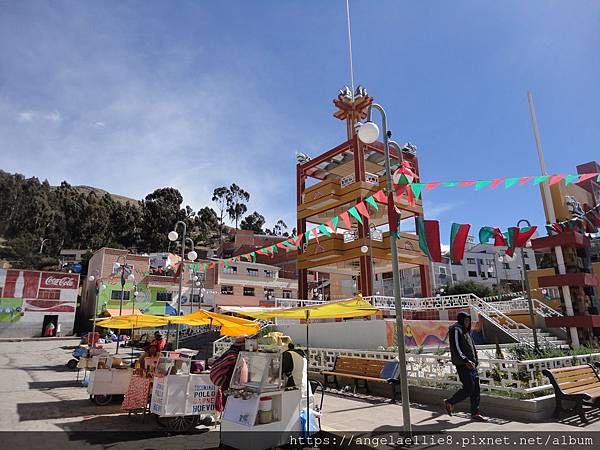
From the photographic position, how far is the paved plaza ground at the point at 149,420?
6.77m

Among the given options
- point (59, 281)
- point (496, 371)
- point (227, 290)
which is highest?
point (59, 281)

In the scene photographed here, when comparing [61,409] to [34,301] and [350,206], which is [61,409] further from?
[34,301]

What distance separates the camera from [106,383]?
981cm

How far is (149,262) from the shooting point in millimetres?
45562

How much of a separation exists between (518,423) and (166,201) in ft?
270

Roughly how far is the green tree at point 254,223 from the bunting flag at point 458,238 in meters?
84.0

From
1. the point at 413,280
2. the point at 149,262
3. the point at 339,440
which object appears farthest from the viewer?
the point at 413,280

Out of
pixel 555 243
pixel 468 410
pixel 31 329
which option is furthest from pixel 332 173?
pixel 31 329

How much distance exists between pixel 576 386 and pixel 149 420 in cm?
899

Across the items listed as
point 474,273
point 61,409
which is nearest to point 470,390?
point 61,409

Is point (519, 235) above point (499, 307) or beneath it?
above

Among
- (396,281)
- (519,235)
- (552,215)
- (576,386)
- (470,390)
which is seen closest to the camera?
(396,281)

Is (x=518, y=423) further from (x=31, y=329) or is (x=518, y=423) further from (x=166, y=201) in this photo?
(x=166, y=201)

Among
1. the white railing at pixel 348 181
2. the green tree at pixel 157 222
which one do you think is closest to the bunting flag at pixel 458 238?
the white railing at pixel 348 181
